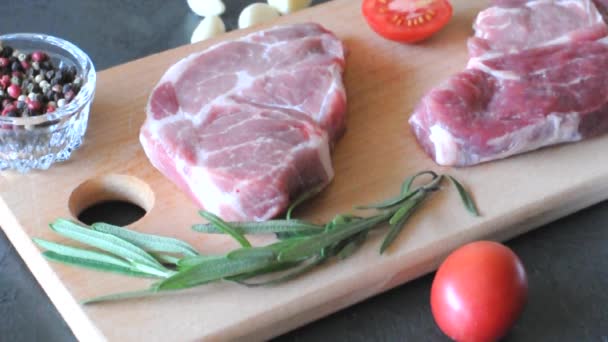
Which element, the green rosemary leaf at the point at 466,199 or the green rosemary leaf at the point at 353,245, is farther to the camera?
the green rosemary leaf at the point at 466,199

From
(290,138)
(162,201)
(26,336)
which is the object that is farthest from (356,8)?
(26,336)

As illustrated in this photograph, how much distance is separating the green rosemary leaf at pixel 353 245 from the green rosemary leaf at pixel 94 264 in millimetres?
495

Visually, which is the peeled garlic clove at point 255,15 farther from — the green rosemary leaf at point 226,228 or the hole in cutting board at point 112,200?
the green rosemary leaf at point 226,228

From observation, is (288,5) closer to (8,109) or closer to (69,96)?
(69,96)

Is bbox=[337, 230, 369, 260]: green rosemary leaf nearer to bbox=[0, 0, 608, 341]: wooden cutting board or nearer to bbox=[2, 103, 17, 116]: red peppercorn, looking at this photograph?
bbox=[0, 0, 608, 341]: wooden cutting board

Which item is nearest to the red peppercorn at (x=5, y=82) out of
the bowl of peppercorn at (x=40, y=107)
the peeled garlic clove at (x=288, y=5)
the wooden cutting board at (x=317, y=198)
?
the bowl of peppercorn at (x=40, y=107)

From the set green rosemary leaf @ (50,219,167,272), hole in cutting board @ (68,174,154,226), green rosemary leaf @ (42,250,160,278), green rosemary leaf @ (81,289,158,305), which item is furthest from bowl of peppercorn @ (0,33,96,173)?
green rosemary leaf @ (81,289,158,305)

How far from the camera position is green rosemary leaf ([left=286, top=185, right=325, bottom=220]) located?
8.13 ft

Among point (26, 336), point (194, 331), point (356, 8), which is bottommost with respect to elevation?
point (26, 336)

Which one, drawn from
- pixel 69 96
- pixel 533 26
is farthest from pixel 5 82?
pixel 533 26

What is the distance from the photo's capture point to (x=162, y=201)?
2.61 m

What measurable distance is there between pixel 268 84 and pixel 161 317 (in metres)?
0.83

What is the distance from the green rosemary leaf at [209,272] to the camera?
7.47 ft

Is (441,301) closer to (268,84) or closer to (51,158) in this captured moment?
(268,84)
